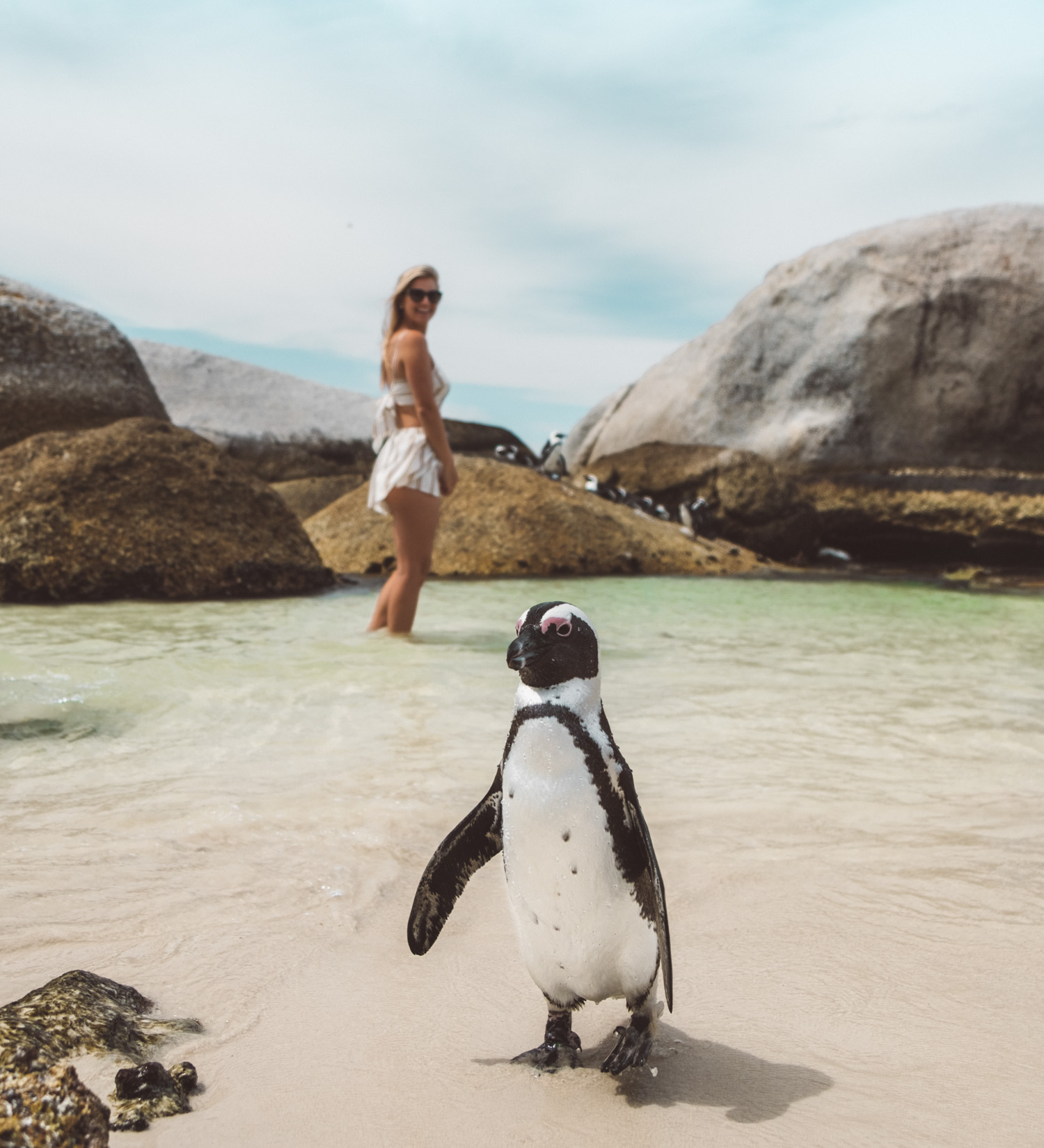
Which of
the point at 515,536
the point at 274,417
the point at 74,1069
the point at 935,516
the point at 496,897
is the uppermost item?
the point at 274,417

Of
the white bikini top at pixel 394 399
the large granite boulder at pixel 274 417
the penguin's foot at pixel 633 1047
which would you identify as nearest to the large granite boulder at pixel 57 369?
the white bikini top at pixel 394 399

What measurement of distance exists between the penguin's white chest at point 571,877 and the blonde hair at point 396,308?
4632 millimetres

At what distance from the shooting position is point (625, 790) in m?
1.82

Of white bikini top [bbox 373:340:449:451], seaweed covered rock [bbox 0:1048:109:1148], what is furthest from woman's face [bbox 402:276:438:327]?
seaweed covered rock [bbox 0:1048:109:1148]

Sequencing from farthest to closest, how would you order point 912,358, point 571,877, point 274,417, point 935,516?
point 274,417
point 912,358
point 935,516
point 571,877

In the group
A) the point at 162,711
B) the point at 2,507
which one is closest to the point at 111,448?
the point at 2,507

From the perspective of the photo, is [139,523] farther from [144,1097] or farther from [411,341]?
[144,1097]

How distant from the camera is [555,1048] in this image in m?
1.75

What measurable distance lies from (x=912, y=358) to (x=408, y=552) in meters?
12.9

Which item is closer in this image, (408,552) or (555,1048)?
(555,1048)

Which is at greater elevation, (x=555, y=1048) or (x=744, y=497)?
(x=744, y=497)

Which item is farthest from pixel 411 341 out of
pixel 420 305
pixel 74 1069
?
pixel 74 1069

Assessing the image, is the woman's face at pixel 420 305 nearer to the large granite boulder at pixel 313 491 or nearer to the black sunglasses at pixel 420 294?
the black sunglasses at pixel 420 294

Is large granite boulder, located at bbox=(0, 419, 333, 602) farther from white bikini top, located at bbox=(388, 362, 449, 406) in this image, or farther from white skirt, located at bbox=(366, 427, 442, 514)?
white bikini top, located at bbox=(388, 362, 449, 406)
